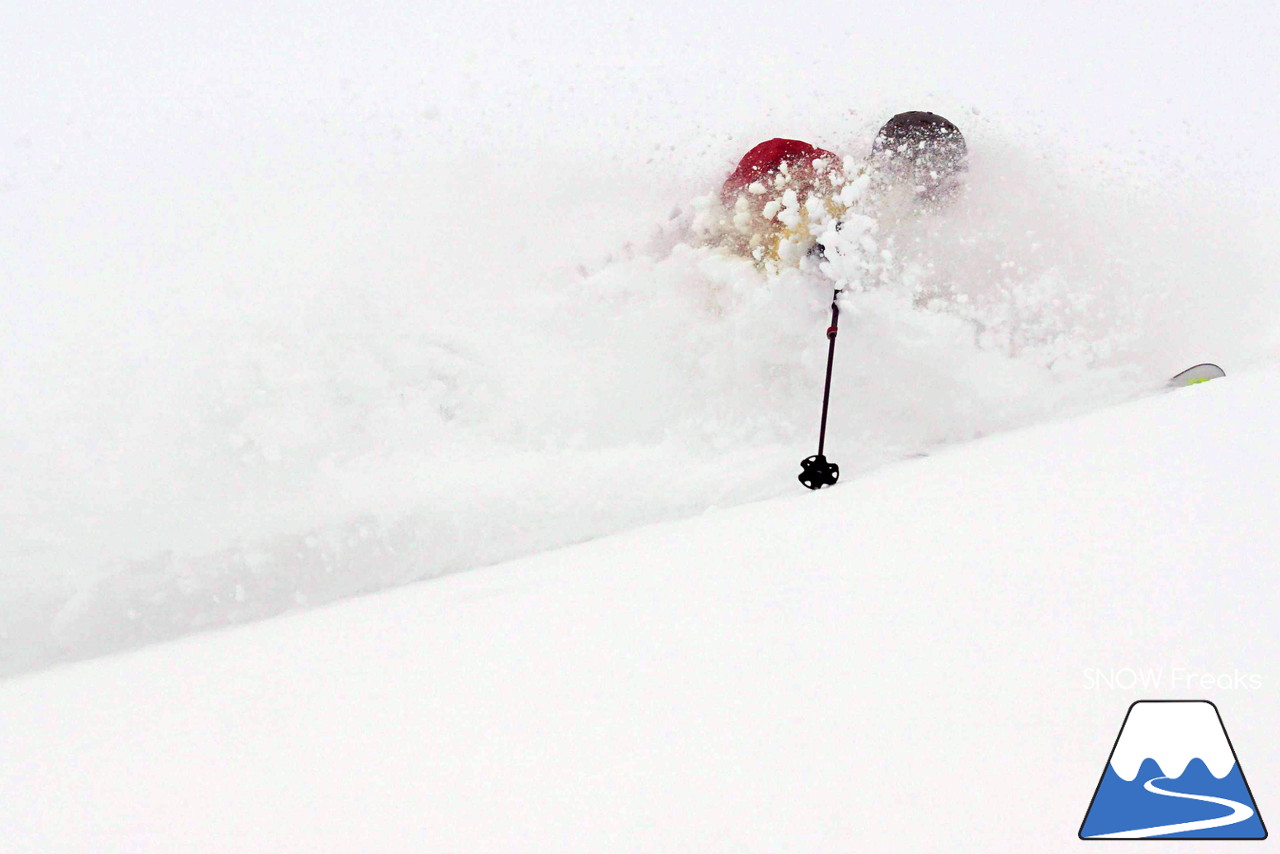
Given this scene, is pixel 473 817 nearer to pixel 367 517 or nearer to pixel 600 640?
pixel 600 640

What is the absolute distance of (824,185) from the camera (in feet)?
9.16

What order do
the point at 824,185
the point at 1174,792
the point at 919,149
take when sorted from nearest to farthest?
the point at 1174,792
the point at 824,185
the point at 919,149

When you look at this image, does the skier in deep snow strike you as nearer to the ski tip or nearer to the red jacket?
the red jacket

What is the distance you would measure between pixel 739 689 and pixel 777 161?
198cm

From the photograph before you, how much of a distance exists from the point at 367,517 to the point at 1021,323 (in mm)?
2282

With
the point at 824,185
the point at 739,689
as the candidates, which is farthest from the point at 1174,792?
the point at 824,185

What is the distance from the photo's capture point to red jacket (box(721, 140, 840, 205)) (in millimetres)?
2828

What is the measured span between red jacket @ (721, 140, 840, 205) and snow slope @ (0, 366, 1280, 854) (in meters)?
1.19

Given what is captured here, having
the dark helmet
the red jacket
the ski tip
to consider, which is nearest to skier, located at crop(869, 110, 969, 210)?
the dark helmet

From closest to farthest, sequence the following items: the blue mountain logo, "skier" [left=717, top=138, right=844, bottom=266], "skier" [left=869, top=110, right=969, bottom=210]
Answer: the blue mountain logo
"skier" [left=717, top=138, right=844, bottom=266]
"skier" [left=869, top=110, right=969, bottom=210]

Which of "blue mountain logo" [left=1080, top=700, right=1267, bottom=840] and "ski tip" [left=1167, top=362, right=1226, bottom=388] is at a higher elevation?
"ski tip" [left=1167, top=362, right=1226, bottom=388]

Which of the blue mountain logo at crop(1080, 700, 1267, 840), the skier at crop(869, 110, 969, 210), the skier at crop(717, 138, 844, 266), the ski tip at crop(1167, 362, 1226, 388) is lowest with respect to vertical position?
the blue mountain logo at crop(1080, 700, 1267, 840)

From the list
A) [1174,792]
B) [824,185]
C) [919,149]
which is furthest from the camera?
[919,149]

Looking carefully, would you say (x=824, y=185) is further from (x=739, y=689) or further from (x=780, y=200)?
(x=739, y=689)
